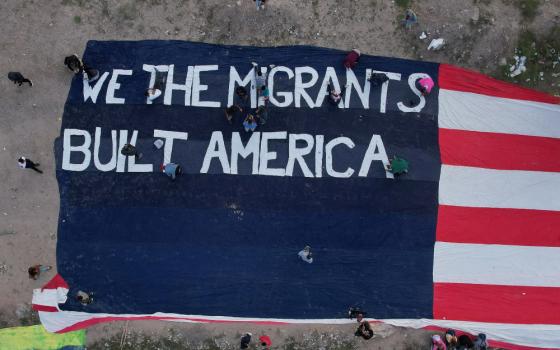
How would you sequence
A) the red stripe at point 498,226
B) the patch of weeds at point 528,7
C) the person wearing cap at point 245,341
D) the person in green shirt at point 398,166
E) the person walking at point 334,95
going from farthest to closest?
the patch of weeds at point 528,7 → the person walking at point 334,95 → the red stripe at point 498,226 → the person in green shirt at point 398,166 → the person wearing cap at point 245,341

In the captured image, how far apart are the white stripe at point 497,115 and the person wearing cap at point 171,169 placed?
5.76 metres

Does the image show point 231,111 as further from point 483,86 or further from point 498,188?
point 498,188

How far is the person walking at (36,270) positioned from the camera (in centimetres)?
908

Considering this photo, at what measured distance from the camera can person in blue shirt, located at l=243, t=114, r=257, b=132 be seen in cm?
936

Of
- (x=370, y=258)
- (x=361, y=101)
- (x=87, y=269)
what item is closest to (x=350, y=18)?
(x=361, y=101)

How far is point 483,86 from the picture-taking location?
388 inches

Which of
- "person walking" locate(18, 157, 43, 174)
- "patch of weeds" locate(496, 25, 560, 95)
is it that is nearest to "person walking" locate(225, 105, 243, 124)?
"person walking" locate(18, 157, 43, 174)

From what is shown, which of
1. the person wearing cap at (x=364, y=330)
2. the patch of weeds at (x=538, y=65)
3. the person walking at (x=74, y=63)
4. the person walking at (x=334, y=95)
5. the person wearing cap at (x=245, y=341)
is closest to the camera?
the person wearing cap at (x=364, y=330)

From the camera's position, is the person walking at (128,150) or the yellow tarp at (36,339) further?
the yellow tarp at (36,339)

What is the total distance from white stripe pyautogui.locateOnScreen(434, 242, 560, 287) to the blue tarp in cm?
39

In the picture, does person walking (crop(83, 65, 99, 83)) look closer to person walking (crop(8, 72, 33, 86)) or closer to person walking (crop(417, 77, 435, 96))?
person walking (crop(8, 72, 33, 86))

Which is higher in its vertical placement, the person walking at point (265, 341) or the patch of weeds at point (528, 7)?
the patch of weeds at point (528, 7)

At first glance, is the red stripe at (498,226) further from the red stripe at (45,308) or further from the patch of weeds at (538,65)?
the red stripe at (45,308)

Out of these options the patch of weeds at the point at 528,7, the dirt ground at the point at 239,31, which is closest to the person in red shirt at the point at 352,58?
the dirt ground at the point at 239,31
